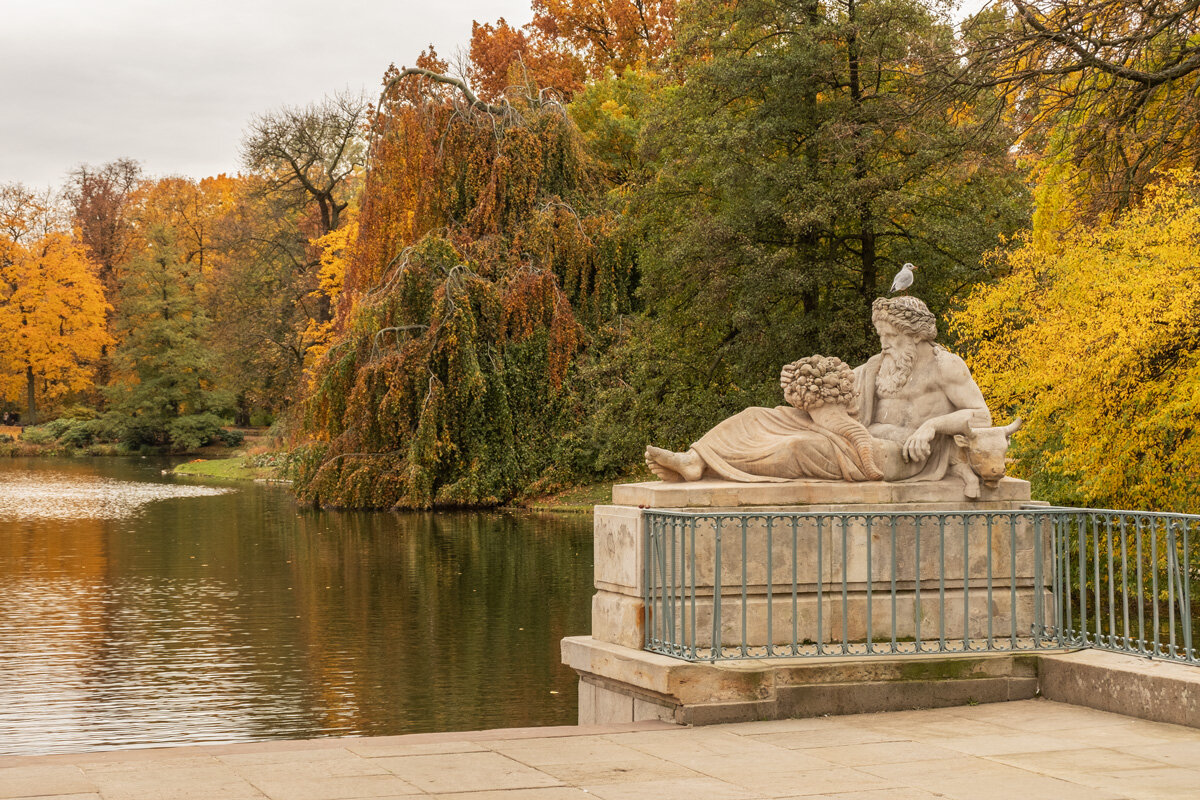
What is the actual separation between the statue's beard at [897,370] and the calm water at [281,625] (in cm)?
363

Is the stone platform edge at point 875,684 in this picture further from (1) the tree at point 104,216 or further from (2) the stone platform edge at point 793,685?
(1) the tree at point 104,216

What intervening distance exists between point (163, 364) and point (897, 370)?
171ft

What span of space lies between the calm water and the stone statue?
3.18 meters

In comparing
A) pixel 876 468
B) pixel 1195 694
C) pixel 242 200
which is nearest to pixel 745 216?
pixel 876 468

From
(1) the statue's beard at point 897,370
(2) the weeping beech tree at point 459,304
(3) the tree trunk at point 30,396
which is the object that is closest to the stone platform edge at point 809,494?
(1) the statue's beard at point 897,370

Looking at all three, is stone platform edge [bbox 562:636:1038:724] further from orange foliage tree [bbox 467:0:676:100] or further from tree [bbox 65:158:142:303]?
tree [bbox 65:158:142:303]

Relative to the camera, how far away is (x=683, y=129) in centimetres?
2344

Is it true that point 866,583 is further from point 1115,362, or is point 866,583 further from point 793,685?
point 1115,362

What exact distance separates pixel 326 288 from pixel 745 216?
2500cm

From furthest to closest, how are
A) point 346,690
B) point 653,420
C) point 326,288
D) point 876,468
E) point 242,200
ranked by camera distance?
point 242,200, point 326,288, point 653,420, point 346,690, point 876,468

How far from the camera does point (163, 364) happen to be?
5659 centimetres

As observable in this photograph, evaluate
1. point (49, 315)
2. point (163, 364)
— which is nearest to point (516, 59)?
point (163, 364)

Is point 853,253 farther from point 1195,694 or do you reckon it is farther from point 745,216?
point 1195,694

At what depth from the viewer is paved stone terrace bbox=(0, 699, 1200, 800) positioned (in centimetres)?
536
